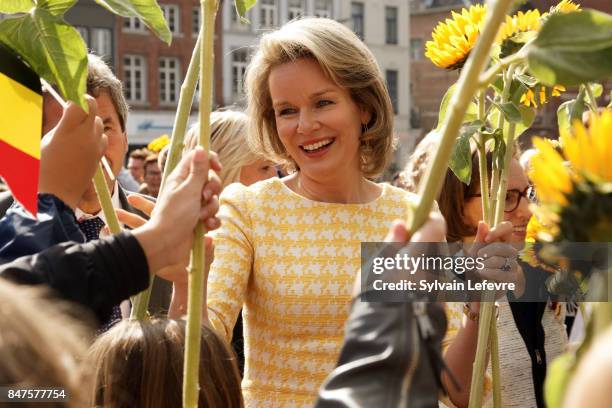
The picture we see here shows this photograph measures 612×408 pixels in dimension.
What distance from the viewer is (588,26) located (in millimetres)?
864

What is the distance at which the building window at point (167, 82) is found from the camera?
29016 millimetres

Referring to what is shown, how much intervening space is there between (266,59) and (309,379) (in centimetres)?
62

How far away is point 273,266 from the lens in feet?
6.05

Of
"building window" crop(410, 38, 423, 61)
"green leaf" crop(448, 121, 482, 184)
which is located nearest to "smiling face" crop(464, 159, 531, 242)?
"green leaf" crop(448, 121, 482, 184)

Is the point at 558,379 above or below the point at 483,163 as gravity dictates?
below

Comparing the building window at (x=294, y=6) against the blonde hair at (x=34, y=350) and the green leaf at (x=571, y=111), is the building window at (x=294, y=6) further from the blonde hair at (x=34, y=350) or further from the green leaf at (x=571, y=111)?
the blonde hair at (x=34, y=350)

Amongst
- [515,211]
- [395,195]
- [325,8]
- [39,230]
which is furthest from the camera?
[325,8]

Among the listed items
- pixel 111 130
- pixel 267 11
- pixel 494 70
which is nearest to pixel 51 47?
pixel 494 70

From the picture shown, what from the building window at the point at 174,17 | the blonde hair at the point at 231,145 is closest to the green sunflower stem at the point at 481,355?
the blonde hair at the point at 231,145

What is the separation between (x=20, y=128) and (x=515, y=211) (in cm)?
161

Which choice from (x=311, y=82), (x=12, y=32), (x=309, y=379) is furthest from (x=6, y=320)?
(x=311, y=82)

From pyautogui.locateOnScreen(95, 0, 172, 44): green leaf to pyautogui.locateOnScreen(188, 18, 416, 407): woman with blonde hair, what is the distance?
658 mm

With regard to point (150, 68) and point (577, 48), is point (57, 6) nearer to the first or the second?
point (577, 48)

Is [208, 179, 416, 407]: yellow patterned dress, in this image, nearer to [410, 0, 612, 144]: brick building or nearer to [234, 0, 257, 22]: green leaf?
[234, 0, 257, 22]: green leaf
